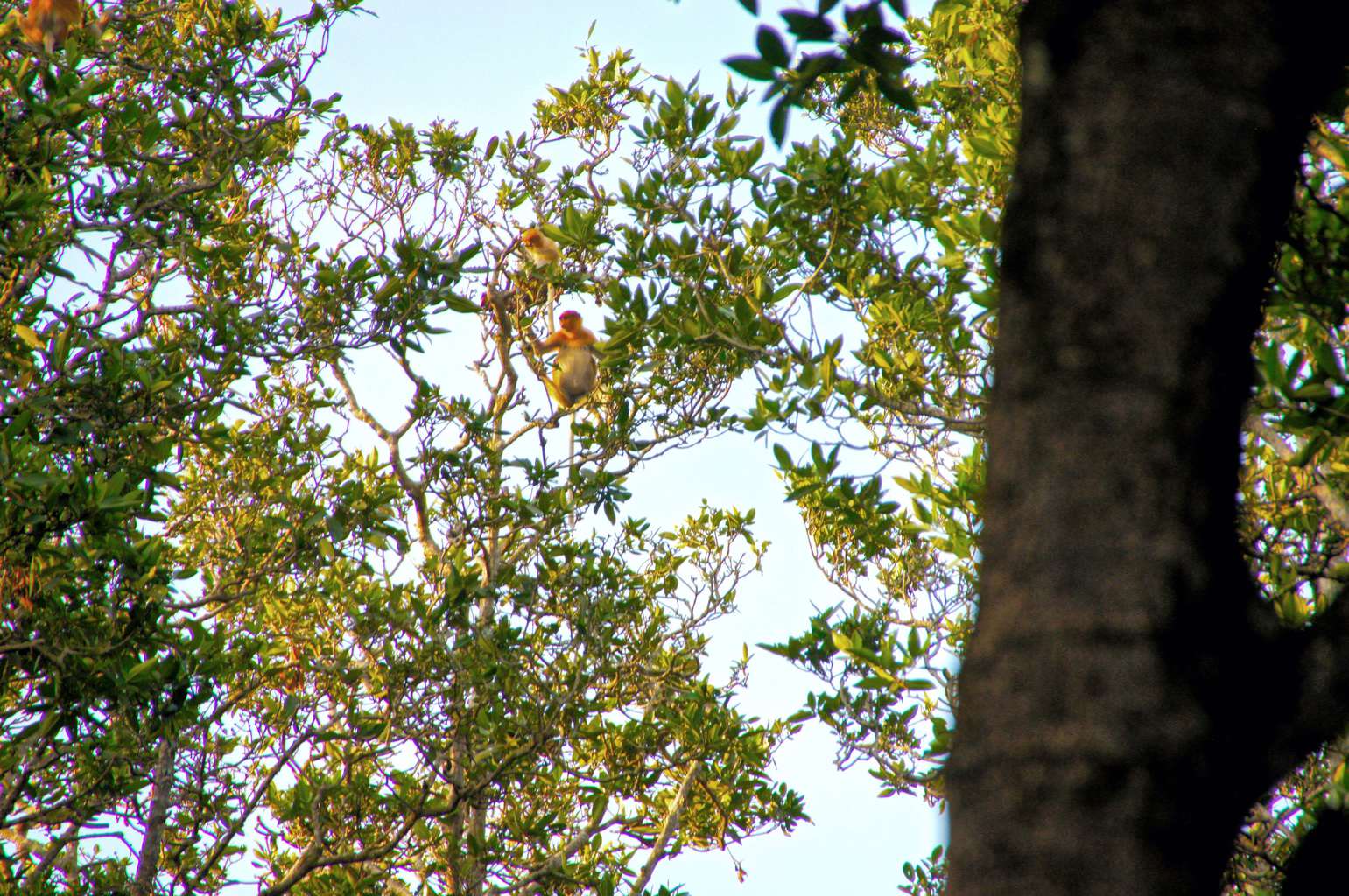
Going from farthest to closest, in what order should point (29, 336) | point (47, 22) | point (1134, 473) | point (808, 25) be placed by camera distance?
1. point (47, 22)
2. point (29, 336)
3. point (808, 25)
4. point (1134, 473)

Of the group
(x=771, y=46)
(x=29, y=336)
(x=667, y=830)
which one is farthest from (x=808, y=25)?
(x=667, y=830)

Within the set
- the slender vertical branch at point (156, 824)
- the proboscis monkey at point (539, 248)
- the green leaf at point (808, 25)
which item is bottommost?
the green leaf at point (808, 25)

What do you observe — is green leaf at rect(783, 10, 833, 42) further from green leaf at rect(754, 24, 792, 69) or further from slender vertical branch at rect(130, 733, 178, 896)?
slender vertical branch at rect(130, 733, 178, 896)

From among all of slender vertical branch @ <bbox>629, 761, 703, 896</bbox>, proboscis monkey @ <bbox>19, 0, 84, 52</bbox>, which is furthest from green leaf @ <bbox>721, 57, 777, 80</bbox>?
slender vertical branch @ <bbox>629, 761, 703, 896</bbox>

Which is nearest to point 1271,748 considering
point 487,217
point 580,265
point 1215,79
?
point 1215,79

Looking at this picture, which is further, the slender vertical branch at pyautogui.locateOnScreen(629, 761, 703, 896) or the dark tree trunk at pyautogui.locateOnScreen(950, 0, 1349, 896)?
the slender vertical branch at pyautogui.locateOnScreen(629, 761, 703, 896)

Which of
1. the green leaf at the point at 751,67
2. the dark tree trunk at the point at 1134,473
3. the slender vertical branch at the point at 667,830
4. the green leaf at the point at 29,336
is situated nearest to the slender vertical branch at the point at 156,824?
the green leaf at the point at 29,336

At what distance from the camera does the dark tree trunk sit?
136 centimetres

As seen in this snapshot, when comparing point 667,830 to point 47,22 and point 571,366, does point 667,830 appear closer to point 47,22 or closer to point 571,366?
point 571,366

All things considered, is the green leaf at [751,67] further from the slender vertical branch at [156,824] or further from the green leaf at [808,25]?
the slender vertical branch at [156,824]

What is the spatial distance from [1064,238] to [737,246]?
15.7ft

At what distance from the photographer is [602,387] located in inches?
457

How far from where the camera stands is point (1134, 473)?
1.46 m

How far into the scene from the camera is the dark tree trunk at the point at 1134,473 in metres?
1.36
